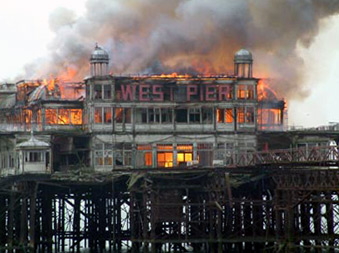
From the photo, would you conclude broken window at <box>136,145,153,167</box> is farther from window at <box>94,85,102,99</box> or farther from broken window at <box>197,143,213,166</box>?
window at <box>94,85,102,99</box>

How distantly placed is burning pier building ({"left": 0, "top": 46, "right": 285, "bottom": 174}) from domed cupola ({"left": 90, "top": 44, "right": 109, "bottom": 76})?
10cm

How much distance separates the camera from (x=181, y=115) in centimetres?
13762

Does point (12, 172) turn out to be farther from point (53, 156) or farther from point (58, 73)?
point (58, 73)

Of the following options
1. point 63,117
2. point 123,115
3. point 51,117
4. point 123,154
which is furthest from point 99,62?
point 123,154

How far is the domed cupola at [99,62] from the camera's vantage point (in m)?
137

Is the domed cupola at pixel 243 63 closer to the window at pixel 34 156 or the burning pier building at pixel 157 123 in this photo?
the burning pier building at pixel 157 123

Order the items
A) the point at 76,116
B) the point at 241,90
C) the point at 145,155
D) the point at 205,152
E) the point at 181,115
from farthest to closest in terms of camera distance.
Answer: the point at 76,116, the point at 241,90, the point at 181,115, the point at 205,152, the point at 145,155

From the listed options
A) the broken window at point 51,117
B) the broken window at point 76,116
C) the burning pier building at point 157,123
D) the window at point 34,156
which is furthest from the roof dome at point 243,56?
the window at point 34,156

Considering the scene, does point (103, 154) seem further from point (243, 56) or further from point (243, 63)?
point (243, 56)

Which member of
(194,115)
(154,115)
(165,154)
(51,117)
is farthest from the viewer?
(51,117)

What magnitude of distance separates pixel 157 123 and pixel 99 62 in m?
8.60

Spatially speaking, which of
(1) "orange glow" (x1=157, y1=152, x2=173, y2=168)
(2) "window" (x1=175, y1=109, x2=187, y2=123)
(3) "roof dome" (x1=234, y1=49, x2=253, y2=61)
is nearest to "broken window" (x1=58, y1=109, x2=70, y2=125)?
(1) "orange glow" (x1=157, y1=152, x2=173, y2=168)

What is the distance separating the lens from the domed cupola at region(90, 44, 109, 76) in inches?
5404

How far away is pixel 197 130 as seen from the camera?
137250mm
